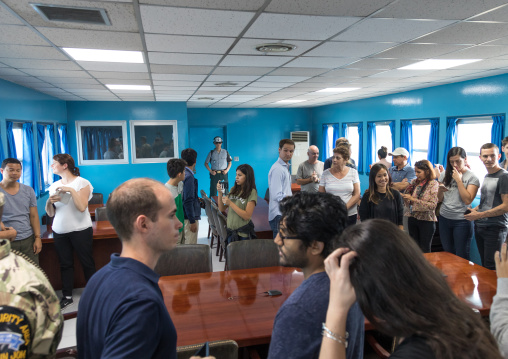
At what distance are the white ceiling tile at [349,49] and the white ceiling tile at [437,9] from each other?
0.70 m

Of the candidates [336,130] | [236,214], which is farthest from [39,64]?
[336,130]

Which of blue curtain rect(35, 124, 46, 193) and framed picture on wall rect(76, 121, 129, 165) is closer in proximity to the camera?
blue curtain rect(35, 124, 46, 193)

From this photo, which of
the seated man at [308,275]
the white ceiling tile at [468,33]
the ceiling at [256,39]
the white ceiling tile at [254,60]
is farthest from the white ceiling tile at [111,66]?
the seated man at [308,275]

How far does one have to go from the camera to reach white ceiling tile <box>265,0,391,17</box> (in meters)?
1.92

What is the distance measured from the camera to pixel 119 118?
25.8ft

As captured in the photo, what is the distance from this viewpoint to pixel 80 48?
2.91 m

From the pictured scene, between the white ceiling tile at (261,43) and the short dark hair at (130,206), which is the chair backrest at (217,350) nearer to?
the short dark hair at (130,206)

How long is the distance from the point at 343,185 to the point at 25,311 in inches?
133

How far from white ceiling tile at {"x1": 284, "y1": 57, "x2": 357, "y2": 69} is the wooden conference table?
2073mm

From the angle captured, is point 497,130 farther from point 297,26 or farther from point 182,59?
point 182,59

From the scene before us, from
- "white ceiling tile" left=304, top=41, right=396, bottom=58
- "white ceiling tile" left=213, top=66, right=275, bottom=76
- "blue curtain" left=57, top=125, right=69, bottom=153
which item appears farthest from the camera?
"blue curtain" left=57, top=125, right=69, bottom=153

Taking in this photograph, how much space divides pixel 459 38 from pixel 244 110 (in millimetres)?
7716

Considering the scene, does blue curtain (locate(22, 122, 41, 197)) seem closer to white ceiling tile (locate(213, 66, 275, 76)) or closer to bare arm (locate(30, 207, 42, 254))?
bare arm (locate(30, 207, 42, 254))

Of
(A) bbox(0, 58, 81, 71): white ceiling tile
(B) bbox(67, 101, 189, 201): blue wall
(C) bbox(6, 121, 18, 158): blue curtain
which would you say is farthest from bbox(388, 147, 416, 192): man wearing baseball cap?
(C) bbox(6, 121, 18, 158): blue curtain
